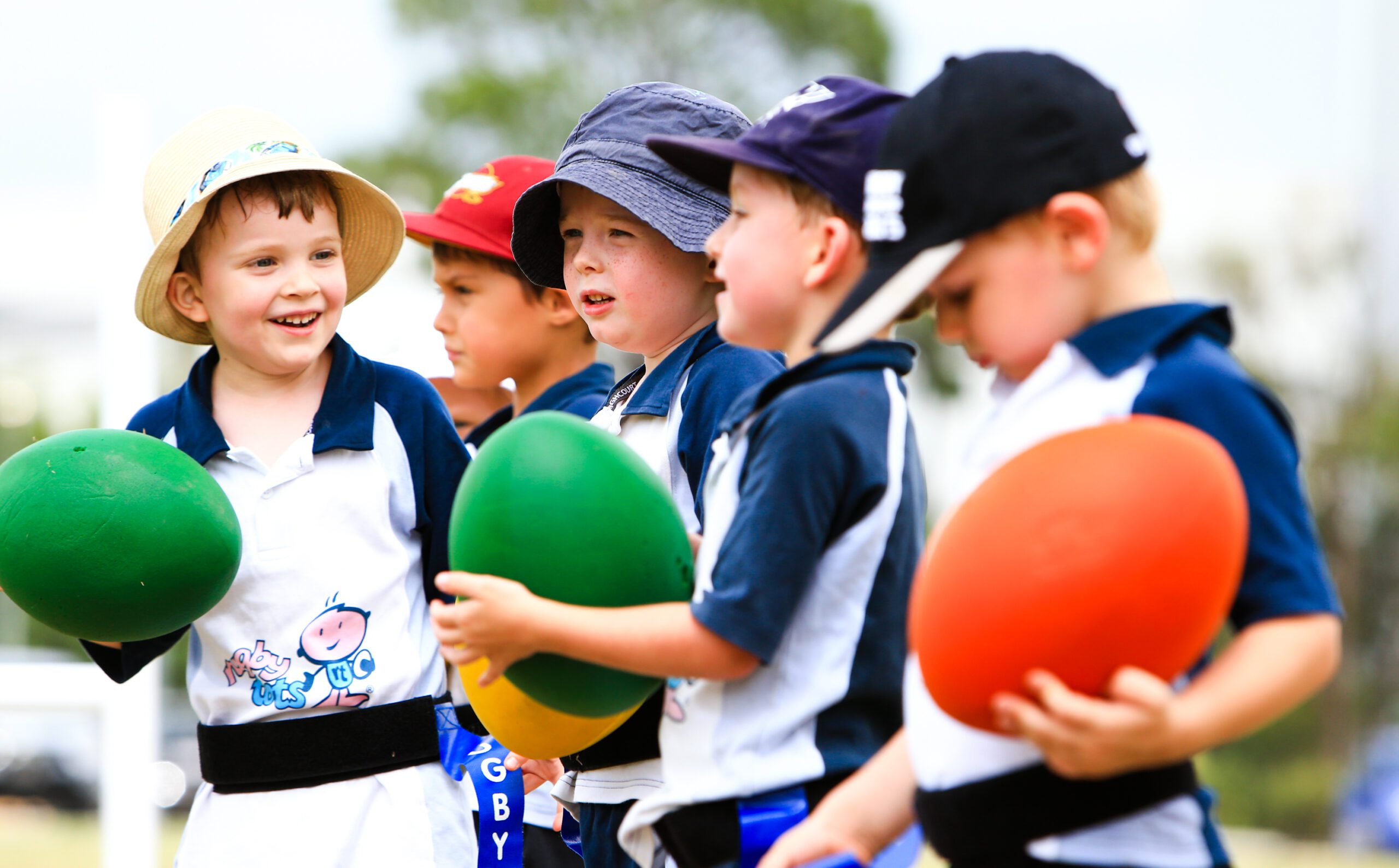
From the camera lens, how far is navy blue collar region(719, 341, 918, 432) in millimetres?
1930

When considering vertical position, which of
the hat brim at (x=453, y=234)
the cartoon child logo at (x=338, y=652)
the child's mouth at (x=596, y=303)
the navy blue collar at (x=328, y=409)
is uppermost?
the hat brim at (x=453, y=234)

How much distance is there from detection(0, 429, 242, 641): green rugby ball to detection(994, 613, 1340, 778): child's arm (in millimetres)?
1437

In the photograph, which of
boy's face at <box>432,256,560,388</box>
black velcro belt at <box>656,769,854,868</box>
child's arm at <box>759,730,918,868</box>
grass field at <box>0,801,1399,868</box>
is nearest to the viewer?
child's arm at <box>759,730,918,868</box>

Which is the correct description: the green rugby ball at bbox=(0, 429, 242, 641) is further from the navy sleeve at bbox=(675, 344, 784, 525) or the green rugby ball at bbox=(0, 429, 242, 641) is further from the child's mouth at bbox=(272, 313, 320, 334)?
the navy sleeve at bbox=(675, 344, 784, 525)

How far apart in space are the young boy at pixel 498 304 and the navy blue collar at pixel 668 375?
872 millimetres

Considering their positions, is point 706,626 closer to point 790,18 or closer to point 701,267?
point 701,267

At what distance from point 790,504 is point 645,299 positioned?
3.07ft

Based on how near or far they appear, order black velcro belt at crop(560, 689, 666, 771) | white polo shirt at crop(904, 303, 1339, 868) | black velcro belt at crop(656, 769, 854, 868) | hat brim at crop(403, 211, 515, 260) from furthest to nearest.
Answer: hat brim at crop(403, 211, 515, 260) < black velcro belt at crop(560, 689, 666, 771) < black velcro belt at crop(656, 769, 854, 868) < white polo shirt at crop(904, 303, 1339, 868)

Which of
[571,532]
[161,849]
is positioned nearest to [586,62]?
[161,849]

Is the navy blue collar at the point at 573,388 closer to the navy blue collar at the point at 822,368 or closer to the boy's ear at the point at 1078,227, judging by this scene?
the navy blue collar at the point at 822,368

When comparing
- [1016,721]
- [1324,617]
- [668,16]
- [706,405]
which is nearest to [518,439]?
[706,405]

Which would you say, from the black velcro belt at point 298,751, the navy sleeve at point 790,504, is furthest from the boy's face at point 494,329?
the navy sleeve at point 790,504

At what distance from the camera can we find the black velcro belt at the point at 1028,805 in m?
1.50

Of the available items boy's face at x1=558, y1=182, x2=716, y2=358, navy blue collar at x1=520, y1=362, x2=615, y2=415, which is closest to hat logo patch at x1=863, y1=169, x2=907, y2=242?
boy's face at x1=558, y1=182, x2=716, y2=358
